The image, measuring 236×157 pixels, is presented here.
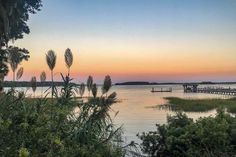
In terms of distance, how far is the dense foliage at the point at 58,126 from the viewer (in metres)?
7.17

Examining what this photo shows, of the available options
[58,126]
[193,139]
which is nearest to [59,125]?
[58,126]

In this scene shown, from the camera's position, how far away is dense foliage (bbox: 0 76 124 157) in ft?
23.5

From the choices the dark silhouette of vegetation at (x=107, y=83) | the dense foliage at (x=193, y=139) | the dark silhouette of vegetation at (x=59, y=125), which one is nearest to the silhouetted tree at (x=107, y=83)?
the dark silhouette of vegetation at (x=107, y=83)

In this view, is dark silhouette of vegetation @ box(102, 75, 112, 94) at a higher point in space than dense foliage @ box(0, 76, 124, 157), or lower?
higher

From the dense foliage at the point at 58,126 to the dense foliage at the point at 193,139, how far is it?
11.2 ft

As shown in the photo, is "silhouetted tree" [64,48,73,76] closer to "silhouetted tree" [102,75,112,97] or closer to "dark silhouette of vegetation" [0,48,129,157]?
"dark silhouette of vegetation" [0,48,129,157]

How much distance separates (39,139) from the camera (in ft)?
24.0

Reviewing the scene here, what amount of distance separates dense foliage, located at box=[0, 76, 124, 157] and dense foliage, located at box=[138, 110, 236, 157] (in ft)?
11.2

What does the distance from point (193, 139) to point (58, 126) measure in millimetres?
5511

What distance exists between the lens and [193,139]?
12.9 metres

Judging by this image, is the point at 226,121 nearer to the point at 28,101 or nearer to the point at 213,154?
the point at 213,154

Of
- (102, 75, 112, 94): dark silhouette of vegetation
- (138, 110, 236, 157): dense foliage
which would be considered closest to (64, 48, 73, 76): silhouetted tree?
Result: (102, 75, 112, 94): dark silhouette of vegetation

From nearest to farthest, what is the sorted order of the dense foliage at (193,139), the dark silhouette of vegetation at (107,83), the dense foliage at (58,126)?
the dense foliage at (58,126)
the dark silhouette of vegetation at (107,83)
the dense foliage at (193,139)

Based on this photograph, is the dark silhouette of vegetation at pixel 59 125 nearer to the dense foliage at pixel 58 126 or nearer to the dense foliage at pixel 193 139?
the dense foliage at pixel 58 126
